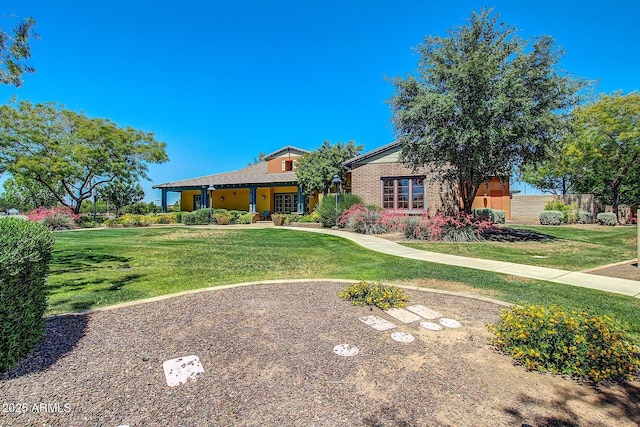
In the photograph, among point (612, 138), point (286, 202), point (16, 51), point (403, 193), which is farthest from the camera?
point (286, 202)

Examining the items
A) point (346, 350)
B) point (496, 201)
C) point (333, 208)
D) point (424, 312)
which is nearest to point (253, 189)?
point (333, 208)

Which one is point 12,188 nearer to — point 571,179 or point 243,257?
point 243,257

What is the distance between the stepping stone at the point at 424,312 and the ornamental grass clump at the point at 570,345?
3.09ft

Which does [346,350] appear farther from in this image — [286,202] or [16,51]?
[286,202]

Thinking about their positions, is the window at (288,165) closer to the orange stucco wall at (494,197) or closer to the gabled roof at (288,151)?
the gabled roof at (288,151)

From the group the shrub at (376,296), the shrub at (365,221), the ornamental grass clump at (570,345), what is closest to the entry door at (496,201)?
the shrub at (365,221)

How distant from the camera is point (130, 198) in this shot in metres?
30.8

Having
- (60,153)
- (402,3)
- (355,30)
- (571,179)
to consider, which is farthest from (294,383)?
(571,179)

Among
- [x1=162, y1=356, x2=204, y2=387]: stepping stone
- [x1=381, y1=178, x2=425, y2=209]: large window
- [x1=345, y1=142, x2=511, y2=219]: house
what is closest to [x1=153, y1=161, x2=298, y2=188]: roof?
[x1=345, y1=142, x2=511, y2=219]: house

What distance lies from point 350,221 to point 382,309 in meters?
11.2

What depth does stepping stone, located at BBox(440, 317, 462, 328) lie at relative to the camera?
12.4 ft

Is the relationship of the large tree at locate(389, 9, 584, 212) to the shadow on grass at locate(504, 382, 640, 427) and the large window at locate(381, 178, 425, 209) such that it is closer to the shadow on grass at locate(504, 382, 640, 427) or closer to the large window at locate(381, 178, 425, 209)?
the large window at locate(381, 178, 425, 209)

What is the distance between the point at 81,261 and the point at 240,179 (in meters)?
19.1

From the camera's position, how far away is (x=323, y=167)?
2067 centimetres
